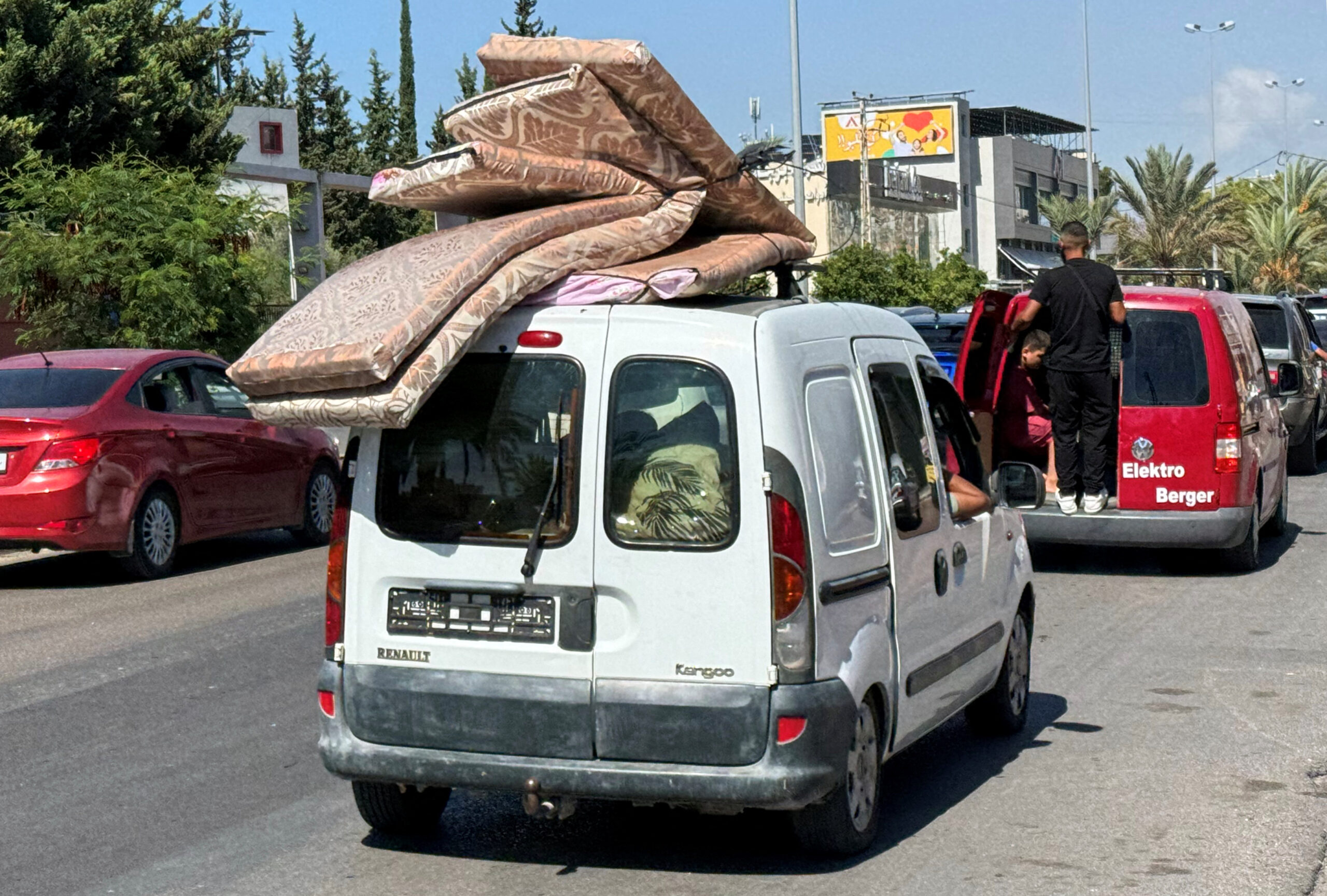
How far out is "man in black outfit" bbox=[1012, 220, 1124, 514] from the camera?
448 inches

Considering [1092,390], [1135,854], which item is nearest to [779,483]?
[1135,854]

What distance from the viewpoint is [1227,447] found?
11.5m

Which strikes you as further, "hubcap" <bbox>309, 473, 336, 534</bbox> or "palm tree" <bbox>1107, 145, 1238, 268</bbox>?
"palm tree" <bbox>1107, 145, 1238, 268</bbox>

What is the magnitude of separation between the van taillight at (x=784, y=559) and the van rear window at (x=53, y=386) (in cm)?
866

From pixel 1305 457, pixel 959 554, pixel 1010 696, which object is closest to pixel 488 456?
pixel 959 554

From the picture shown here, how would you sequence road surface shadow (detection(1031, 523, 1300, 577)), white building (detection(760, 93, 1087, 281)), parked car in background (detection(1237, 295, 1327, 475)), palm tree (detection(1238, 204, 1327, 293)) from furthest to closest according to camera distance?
white building (detection(760, 93, 1087, 281)) → palm tree (detection(1238, 204, 1327, 293)) → parked car in background (detection(1237, 295, 1327, 475)) → road surface shadow (detection(1031, 523, 1300, 577))

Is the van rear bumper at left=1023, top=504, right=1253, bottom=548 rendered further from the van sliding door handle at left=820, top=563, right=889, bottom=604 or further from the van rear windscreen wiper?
the van rear windscreen wiper

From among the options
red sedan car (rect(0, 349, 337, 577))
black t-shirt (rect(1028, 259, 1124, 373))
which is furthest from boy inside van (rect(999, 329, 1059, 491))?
red sedan car (rect(0, 349, 337, 577))

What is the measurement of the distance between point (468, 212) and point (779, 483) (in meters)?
1.98

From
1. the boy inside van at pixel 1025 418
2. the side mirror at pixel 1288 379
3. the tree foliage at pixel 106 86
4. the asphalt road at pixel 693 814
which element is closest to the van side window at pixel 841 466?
the asphalt road at pixel 693 814

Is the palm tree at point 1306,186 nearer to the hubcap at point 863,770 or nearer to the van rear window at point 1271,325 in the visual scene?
the van rear window at point 1271,325

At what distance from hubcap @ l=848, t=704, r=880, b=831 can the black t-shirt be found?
6.23 m

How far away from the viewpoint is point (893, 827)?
607 cm

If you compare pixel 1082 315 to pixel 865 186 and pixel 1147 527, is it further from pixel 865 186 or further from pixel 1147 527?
pixel 865 186
